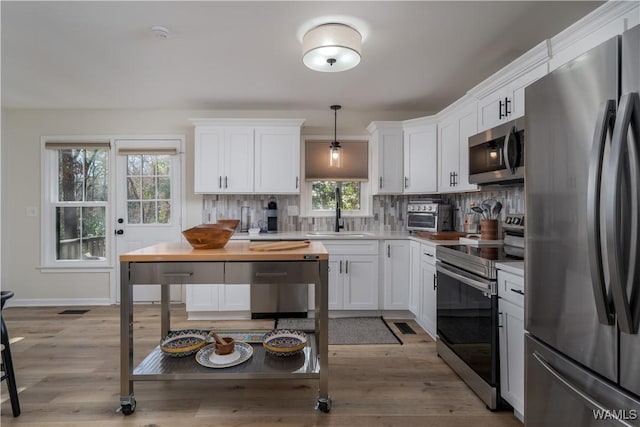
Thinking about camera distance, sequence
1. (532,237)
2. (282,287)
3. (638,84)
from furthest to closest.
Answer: (282,287) < (532,237) < (638,84)

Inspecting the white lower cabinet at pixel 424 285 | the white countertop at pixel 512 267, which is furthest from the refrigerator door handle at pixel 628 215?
the white lower cabinet at pixel 424 285

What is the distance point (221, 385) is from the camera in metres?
2.30

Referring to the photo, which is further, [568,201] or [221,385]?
[221,385]

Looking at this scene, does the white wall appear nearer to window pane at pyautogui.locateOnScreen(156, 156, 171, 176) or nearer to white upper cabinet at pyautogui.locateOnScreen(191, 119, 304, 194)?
window pane at pyautogui.locateOnScreen(156, 156, 171, 176)

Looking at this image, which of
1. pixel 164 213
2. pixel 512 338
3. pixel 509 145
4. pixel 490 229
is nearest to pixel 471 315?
pixel 512 338

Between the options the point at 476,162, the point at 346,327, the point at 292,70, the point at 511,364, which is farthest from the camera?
the point at 346,327

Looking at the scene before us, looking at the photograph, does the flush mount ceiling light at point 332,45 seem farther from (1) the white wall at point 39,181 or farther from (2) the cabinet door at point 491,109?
(1) the white wall at point 39,181

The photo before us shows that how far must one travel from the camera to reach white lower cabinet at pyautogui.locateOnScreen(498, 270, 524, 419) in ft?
5.81

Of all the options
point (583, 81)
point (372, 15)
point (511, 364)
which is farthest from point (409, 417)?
point (372, 15)

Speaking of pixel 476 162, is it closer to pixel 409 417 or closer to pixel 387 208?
pixel 387 208

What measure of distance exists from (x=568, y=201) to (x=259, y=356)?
6.23 feet

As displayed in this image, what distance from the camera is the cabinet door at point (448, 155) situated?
332cm

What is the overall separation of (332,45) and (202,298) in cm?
283

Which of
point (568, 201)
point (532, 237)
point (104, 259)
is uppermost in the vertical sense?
point (568, 201)
